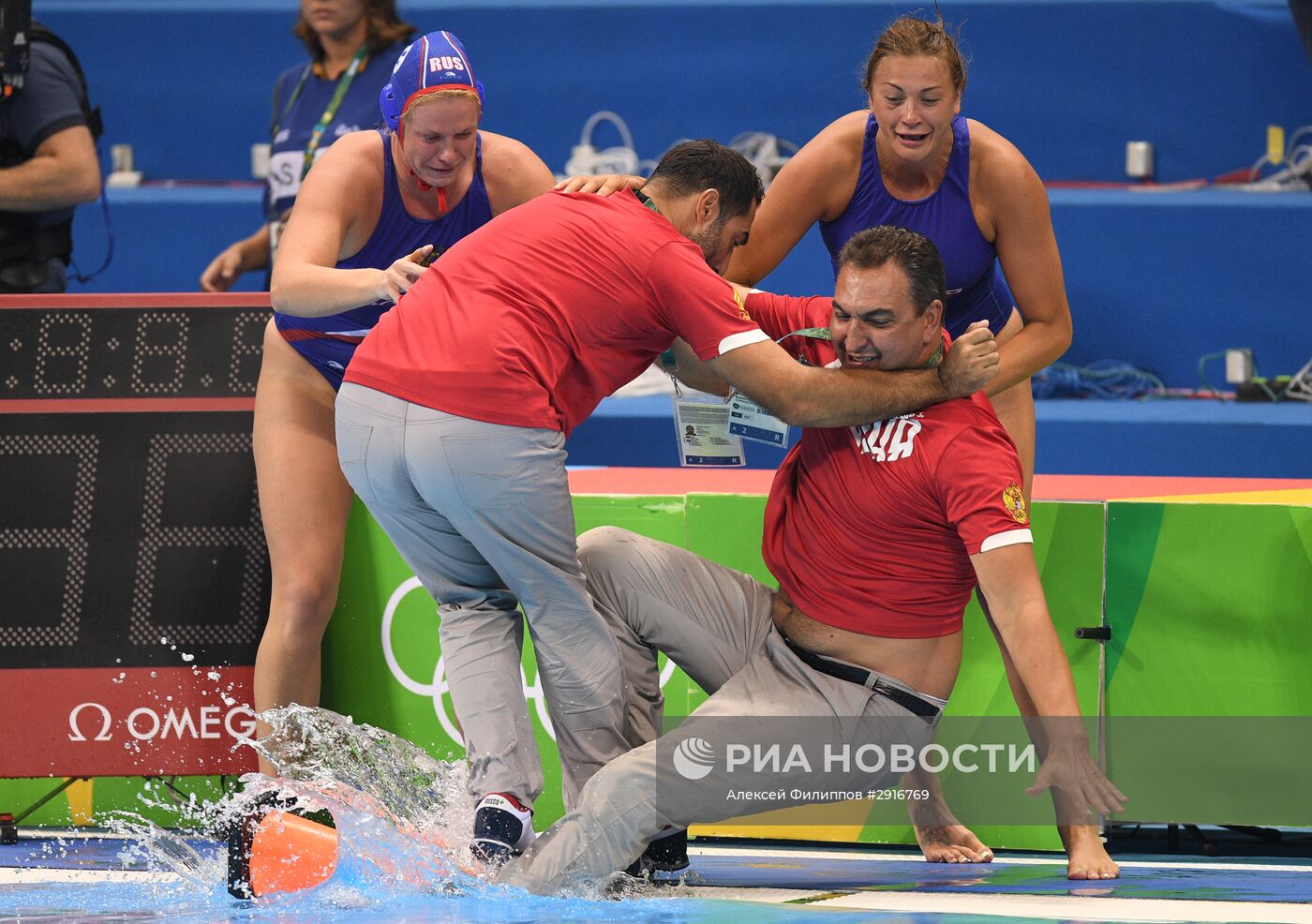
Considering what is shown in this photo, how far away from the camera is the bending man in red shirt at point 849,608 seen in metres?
2.94

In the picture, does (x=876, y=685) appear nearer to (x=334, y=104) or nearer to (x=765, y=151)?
(x=334, y=104)

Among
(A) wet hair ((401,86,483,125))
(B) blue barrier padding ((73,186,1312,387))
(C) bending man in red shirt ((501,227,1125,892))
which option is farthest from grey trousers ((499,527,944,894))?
(B) blue barrier padding ((73,186,1312,387))

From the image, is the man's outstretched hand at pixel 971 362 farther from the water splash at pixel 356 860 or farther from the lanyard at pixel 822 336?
the water splash at pixel 356 860

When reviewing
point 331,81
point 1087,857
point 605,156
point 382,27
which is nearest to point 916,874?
point 1087,857

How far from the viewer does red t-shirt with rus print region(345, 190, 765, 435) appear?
9.62 ft

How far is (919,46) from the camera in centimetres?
336

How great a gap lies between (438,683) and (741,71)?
4.44 m

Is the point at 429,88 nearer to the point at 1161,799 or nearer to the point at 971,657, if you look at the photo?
the point at 971,657

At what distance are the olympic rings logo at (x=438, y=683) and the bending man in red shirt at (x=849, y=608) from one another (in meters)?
0.51

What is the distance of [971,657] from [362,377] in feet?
4.96

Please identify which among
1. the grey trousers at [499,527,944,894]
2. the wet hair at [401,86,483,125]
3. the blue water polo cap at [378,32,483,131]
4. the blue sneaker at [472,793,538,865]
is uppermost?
the blue water polo cap at [378,32,483,131]

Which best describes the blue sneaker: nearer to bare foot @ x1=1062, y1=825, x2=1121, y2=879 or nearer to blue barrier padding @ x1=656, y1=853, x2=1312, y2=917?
blue barrier padding @ x1=656, y1=853, x2=1312, y2=917

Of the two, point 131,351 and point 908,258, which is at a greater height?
point 908,258

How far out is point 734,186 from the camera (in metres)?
3.13
